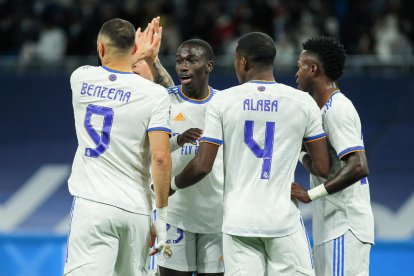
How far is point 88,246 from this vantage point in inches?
211

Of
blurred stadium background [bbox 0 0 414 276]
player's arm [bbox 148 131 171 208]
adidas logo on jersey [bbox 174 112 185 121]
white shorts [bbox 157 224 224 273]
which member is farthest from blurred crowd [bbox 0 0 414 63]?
player's arm [bbox 148 131 171 208]

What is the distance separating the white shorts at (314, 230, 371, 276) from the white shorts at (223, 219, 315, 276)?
0.31 meters

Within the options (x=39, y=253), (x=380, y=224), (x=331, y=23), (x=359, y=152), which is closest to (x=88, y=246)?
(x=359, y=152)

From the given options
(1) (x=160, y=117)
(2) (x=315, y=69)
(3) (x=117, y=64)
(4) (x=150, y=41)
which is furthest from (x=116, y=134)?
(2) (x=315, y=69)

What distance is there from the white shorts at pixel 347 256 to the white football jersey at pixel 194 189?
1.12 m

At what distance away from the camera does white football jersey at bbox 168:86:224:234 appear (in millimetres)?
6473

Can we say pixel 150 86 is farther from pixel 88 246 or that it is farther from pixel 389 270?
pixel 389 270

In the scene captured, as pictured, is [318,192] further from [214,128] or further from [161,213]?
[161,213]

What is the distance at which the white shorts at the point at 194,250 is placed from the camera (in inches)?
257

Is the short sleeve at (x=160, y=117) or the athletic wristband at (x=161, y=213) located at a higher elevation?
the short sleeve at (x=160, y=117)

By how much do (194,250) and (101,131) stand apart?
63.4 inches

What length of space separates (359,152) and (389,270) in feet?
9.69

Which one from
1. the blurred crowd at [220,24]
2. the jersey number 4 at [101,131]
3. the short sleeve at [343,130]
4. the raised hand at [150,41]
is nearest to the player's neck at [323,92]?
the short sleeve at [343,130]

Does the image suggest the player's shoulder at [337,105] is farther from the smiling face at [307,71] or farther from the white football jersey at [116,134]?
the white football jersey at [116,134]
